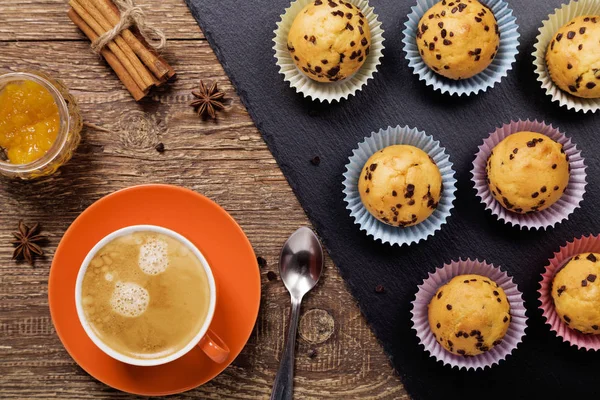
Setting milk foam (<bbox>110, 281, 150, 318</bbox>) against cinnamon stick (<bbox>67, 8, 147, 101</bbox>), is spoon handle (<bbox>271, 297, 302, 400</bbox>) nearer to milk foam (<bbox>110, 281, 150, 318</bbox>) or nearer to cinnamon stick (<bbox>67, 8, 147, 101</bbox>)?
milk foam (<bbox>110, 281, 150, 318</bbox>)

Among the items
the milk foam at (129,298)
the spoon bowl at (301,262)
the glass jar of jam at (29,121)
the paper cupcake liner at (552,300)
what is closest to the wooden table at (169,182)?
the spoon bowl at (301,262)

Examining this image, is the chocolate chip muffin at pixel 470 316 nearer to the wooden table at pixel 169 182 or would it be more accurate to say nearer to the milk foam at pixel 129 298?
the wooden table at pixel 169 182

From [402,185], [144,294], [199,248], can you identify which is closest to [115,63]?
[199,248]

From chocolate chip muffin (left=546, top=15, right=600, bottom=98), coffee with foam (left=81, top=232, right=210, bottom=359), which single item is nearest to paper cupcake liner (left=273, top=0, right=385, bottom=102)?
chocolate chip muffin (left=546, top=15, right=600, bottom=98)

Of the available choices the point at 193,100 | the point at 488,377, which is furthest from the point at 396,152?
the point at 488,377

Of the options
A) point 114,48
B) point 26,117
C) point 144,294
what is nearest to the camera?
point 144,294

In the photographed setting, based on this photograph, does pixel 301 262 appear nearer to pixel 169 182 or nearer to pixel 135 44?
pixel 169 182
